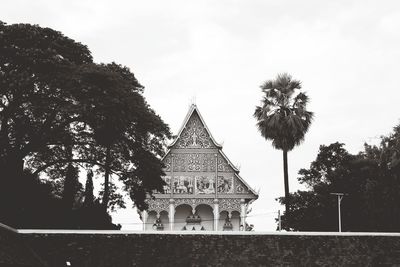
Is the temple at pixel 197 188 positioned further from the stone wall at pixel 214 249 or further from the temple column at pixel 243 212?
the stone wall at pixel 214 249

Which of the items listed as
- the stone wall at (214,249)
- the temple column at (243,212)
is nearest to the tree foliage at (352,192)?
the temple column at (243,212)

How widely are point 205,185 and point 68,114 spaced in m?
22.2

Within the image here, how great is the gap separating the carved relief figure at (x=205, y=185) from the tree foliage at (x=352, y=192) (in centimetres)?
521

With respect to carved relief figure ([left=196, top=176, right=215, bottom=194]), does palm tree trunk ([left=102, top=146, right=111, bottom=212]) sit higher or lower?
lower

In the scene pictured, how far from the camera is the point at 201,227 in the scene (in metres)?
57.3

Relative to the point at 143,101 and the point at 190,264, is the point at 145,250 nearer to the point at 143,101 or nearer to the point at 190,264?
the point at 190,264

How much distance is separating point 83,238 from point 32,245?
200 centimetres

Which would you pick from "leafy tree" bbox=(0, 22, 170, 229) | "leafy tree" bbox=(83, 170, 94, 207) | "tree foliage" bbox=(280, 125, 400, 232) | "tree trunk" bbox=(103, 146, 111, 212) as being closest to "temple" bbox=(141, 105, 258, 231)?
"tree foliage" bbox=(280, 125, 400, 232)

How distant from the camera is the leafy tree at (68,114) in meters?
35.6

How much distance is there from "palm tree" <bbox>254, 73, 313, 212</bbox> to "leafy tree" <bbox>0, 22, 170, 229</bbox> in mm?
10144

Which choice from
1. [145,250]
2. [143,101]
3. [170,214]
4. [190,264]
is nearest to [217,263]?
[190,264]

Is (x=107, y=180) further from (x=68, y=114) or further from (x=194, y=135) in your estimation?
(x=194, y=135)

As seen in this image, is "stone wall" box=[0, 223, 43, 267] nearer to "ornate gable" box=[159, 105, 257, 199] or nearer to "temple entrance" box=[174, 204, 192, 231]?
"ornate gable" box=[159, 105, 257, 199]

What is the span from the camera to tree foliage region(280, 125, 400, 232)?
47.9 m
